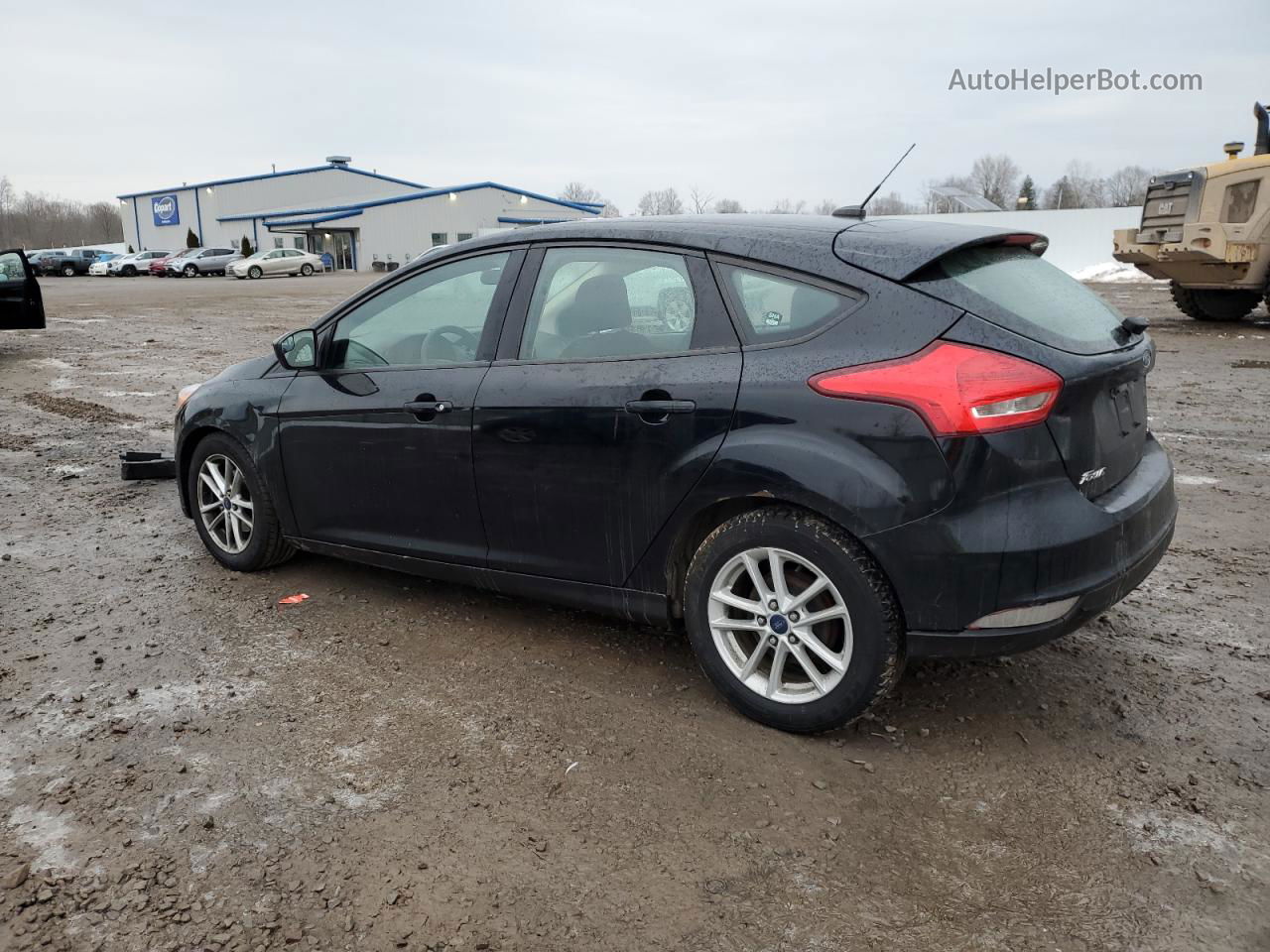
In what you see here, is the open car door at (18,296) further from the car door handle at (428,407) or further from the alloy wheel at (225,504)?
the car door handle at (428,407)

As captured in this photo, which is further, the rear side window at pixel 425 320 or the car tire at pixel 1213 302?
the car tire at pixel 1213 302

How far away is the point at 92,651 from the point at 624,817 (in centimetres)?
247

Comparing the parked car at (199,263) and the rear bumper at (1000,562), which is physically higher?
the parked car at (199,263)

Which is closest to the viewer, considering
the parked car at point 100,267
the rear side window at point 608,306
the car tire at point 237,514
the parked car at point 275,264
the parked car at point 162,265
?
the rear side window at point 608,306

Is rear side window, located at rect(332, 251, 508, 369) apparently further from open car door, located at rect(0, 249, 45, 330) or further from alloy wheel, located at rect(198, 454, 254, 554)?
open car door, located at rect(0, 249, 45, 330)

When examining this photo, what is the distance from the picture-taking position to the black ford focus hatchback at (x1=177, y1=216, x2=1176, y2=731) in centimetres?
289

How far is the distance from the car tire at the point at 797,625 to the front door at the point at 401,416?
1081 mm

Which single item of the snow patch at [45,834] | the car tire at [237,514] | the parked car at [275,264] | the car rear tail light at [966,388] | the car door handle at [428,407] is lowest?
the snow patch at [45,834]

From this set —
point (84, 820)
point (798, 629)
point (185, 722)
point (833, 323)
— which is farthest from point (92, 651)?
point (833, 323)

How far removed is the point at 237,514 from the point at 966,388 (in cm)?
358

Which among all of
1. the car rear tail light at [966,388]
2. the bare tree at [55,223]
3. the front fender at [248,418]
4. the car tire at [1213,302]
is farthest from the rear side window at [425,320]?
the bare tree at [55,223]

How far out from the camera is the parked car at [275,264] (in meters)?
45.1

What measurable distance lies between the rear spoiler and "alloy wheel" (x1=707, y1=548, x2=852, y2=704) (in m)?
0.97

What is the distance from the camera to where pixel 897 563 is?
2930 millimetres
